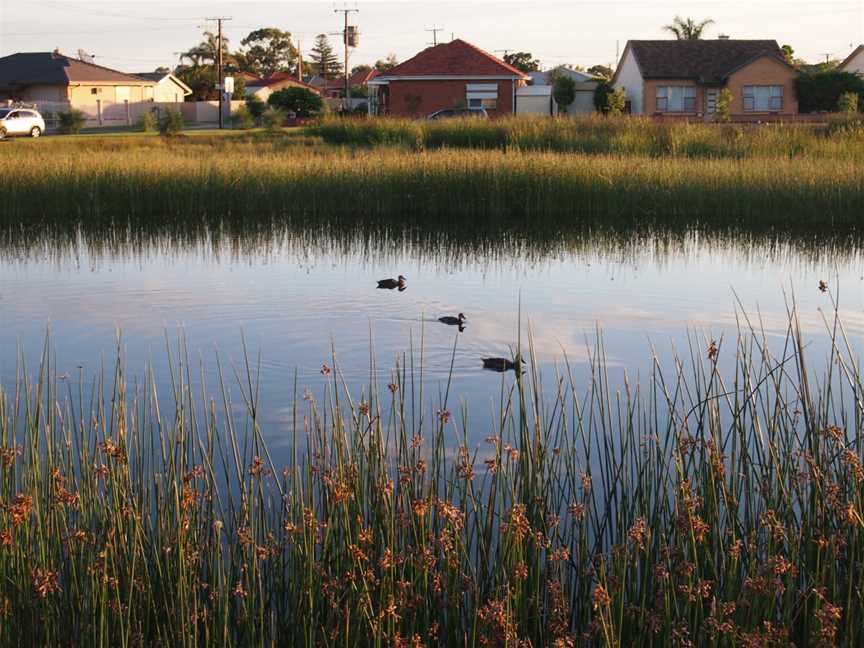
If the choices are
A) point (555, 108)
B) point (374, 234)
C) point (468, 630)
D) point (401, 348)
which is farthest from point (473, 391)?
point (555, 108)

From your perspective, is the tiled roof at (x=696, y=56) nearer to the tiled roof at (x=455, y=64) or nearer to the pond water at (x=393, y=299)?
the tiled roof at (x=455, y=64)

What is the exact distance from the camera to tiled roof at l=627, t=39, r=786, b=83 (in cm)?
3662

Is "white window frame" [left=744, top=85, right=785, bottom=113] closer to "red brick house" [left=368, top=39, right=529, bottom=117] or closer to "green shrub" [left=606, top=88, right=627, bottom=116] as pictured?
"green shrub" [left=606, top=88, right=627, bottom=116]

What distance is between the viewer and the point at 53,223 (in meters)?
12.4

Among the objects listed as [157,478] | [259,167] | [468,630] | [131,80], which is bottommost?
[468,630]

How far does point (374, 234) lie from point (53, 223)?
138 inches

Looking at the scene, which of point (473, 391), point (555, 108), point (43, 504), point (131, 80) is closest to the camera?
point (43, 504)

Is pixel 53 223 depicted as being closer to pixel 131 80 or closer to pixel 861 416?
pixel 861 416

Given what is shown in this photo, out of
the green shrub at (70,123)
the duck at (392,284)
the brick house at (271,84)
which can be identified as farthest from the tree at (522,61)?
the duck at (392,284)

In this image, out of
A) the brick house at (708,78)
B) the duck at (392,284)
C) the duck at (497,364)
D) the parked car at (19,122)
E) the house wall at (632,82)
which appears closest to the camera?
the duck at (497,364)

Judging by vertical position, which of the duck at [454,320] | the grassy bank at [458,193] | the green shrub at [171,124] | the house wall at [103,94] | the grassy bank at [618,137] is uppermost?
the house wall at [103,94]

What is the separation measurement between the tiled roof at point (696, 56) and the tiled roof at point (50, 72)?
816 inches

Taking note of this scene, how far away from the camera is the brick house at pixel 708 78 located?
35.9 metres

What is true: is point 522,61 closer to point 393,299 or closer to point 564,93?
point 564,93
